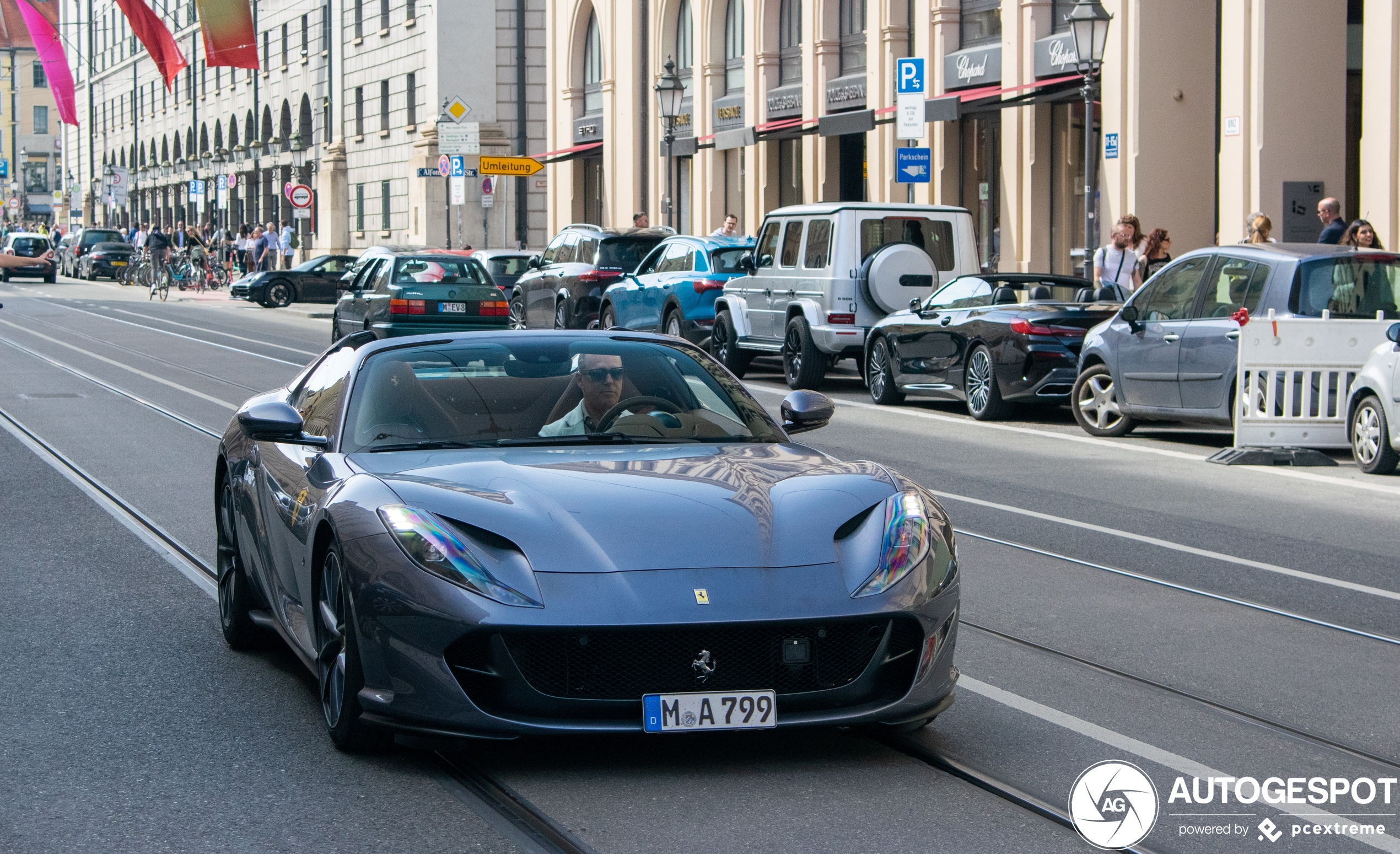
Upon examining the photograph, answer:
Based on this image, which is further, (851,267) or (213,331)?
(213,331)

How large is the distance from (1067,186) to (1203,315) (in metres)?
14.4

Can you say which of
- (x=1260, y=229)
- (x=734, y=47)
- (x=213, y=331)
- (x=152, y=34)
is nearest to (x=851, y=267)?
(x=1260, y=229)

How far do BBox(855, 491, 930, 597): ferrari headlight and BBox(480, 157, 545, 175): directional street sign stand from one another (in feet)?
114

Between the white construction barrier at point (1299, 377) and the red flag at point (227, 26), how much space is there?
130 feet

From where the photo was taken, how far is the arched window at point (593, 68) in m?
48.7

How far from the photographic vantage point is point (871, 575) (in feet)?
16.3

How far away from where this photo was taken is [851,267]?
19.7 m

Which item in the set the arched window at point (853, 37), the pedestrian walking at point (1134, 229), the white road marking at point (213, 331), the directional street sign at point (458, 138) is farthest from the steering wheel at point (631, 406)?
the directional street sign at point (458, 138)

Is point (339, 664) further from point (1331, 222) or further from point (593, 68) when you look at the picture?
point (593, 68)

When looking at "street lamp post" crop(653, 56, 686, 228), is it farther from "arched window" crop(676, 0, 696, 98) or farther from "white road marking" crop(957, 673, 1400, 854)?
"white road marking" crop(957, 673, 1400, 854)

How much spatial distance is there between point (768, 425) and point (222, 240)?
62.3m

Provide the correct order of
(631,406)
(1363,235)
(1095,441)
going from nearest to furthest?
(631,406)
(1095,441)
(1363,235)

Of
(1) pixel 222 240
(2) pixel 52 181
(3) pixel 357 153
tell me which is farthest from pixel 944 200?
(2) pixel 52 181

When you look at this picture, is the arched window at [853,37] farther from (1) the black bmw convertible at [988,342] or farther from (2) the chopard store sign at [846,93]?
(1) the black bmw convertible at [988,342]
